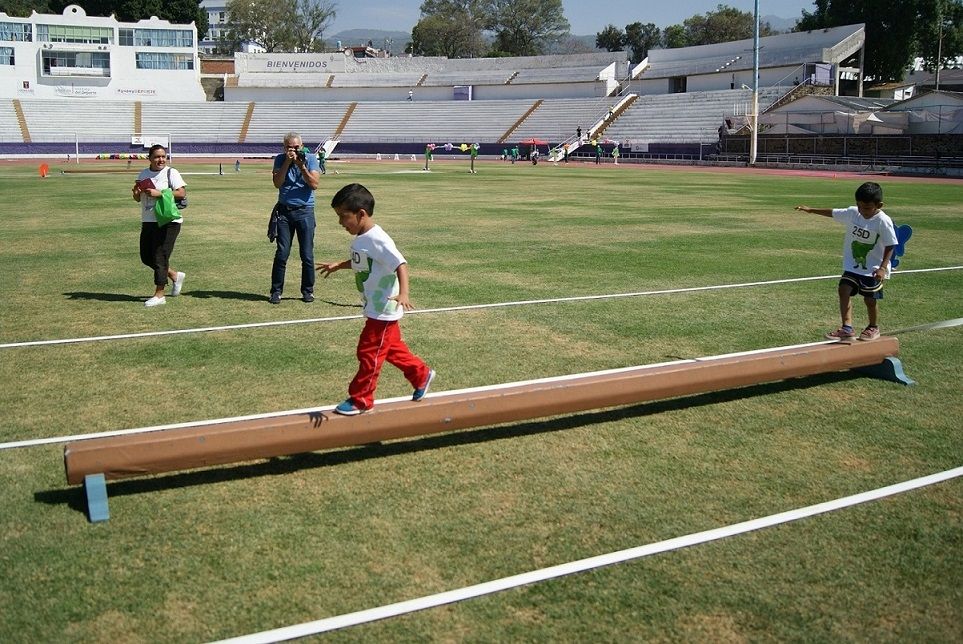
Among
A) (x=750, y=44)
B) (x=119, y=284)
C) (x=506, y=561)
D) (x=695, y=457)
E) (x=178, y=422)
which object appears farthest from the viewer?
(x=750, y=44)

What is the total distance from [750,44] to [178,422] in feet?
269

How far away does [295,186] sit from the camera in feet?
36.8

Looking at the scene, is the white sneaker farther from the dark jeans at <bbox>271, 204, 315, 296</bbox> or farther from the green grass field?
the dark jeans at <bbox>271, 204, 315, 296</bbox>

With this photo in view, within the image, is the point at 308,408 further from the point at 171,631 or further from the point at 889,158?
the point at 889,158

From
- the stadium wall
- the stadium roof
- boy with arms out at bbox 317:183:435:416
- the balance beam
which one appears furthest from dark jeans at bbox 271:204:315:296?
the stadium wall

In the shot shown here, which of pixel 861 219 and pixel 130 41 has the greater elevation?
pixel 130 41

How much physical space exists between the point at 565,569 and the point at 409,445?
203cm

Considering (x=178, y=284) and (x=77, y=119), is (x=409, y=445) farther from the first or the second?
(x=77, y=119)

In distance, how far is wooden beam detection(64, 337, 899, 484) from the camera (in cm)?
512

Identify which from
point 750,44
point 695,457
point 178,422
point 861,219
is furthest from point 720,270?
point 750,44

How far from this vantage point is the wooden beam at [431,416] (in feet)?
16.8

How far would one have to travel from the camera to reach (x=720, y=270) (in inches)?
536

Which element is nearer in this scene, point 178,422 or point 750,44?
point 178,422

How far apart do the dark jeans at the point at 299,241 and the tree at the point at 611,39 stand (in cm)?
13449
